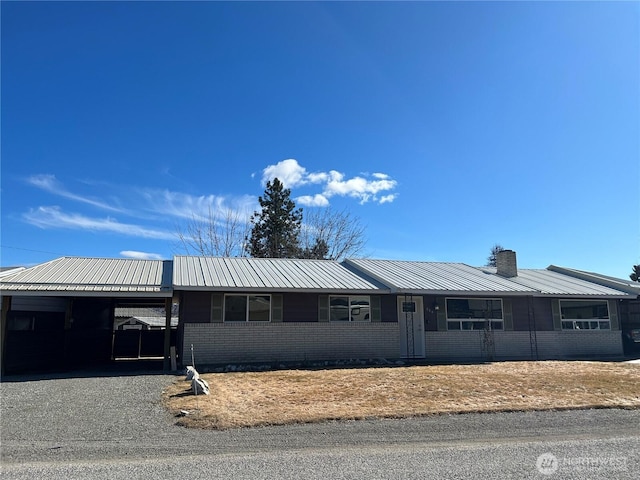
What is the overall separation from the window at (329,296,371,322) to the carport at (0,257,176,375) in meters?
5.13

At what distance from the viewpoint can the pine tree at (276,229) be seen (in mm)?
35906

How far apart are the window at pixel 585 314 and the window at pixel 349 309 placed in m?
7.77

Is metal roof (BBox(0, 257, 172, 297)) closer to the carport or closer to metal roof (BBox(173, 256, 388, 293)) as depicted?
the carport

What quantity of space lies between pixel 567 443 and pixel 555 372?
7.32 metres

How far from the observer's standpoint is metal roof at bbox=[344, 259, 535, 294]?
53.4 ft

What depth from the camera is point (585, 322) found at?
18.8 m

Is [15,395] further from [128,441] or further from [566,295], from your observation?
[566,295]

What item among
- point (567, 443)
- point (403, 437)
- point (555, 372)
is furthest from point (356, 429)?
point (555, 372)

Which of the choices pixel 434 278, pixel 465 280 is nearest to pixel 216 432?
pixel 434 278

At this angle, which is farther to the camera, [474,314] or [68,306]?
[474,314]

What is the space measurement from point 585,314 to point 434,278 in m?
6.11

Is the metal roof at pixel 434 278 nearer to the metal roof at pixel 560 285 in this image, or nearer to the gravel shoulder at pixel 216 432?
the metal roof at pixel 560 285

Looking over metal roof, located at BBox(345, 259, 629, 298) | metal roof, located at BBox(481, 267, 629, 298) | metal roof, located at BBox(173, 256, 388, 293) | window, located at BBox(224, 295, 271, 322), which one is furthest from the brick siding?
metal roof, located at BBox(481, 267, 629, 298)

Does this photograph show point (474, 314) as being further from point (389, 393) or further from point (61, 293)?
point (61, 293)
